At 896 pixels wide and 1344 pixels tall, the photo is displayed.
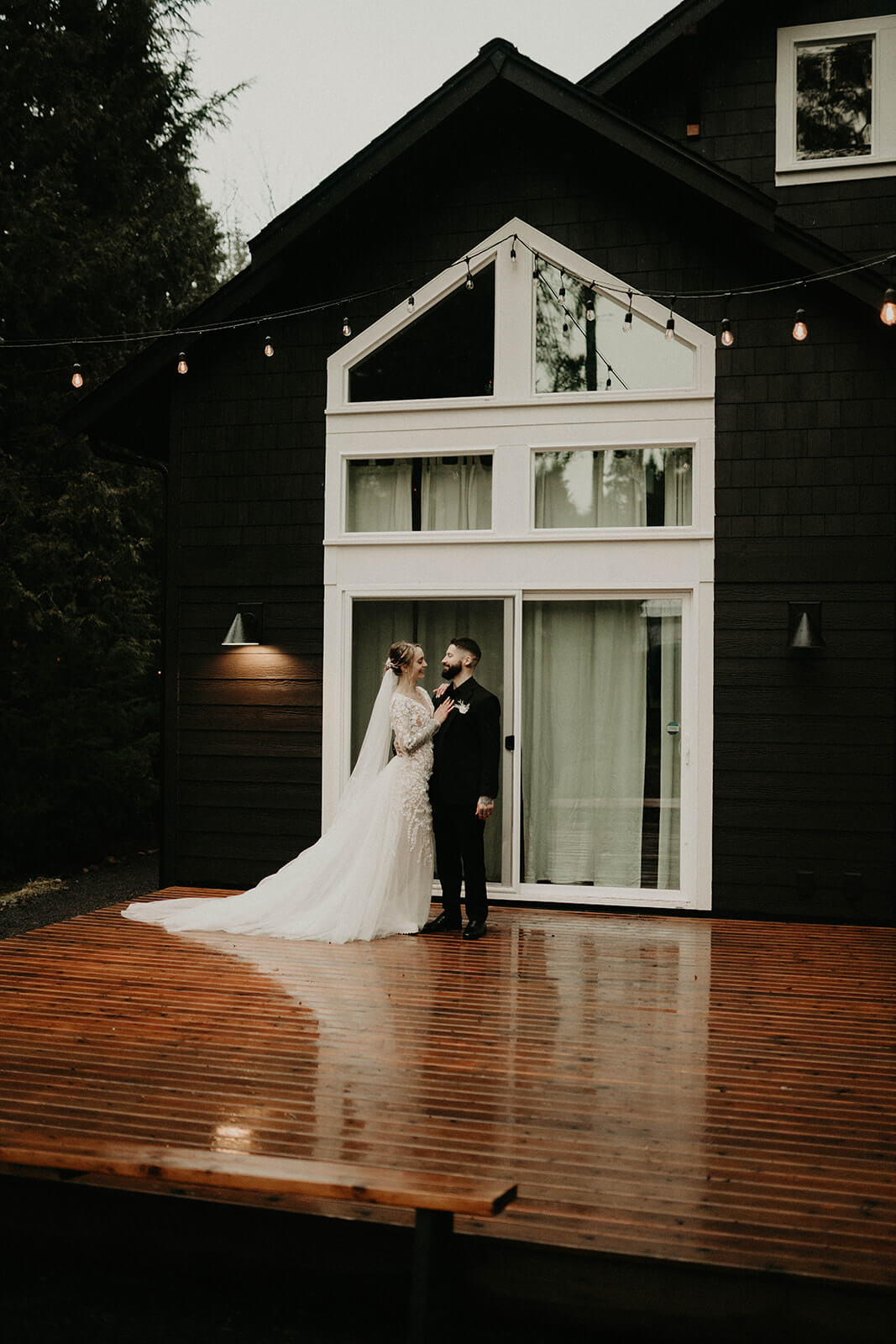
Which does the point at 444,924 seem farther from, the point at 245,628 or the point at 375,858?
the point at 245,628

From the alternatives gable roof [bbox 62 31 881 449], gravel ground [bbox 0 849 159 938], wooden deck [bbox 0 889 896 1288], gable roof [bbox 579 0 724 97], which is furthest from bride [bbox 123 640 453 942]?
gable roof [bbox 579 0 724 97]

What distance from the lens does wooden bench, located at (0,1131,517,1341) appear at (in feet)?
8.13

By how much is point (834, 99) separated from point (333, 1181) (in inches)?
318

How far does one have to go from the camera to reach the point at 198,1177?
2.61 m

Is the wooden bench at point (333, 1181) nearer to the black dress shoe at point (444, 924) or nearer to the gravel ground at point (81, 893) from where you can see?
the black dress shoe at point (444, 924)

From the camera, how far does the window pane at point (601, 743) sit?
23.7ft

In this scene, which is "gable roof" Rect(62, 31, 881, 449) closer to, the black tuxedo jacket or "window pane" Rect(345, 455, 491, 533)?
"window pane" Rect(345, 455, 491, 533)

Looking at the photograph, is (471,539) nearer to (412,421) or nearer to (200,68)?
(412,421)

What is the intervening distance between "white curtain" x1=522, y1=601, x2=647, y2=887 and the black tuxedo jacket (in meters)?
1.05

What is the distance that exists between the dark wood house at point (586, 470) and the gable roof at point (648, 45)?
0.08 ft

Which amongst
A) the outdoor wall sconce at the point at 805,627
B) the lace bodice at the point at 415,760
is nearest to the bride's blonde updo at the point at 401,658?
the lace bodice at the point at 415,760

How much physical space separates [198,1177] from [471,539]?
5322 millimetres

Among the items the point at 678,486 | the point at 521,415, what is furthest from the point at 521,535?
the point at 678,486

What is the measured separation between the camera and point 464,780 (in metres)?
6.37
